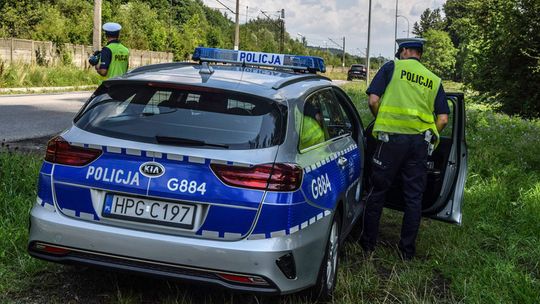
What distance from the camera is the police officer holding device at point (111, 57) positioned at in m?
7.53

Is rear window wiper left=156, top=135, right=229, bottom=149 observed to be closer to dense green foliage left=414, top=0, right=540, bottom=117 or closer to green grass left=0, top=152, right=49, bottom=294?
green grass left=0, top=152, right=49, bottom=294

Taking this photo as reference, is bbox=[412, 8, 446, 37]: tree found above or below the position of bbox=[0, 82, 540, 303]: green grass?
above

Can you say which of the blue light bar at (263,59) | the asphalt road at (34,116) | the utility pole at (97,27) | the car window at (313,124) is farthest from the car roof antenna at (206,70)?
the utility pole at (97,27)

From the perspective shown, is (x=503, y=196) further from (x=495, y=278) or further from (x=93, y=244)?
(x=93, y=244)

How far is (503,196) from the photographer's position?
6.82 meters

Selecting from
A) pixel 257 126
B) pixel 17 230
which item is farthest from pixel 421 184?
pixel 17 230

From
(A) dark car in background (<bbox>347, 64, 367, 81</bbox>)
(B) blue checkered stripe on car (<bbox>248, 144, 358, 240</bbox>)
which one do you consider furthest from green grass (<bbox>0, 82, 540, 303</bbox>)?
(A) dark car in background (<bbox>347, 64, 367, 81</bbox>)

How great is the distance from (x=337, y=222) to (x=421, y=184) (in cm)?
120

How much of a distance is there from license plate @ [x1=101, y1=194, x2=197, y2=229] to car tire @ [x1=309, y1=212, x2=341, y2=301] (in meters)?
0.92

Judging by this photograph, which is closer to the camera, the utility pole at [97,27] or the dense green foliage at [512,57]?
Result: the dense green foliage at [512,57]

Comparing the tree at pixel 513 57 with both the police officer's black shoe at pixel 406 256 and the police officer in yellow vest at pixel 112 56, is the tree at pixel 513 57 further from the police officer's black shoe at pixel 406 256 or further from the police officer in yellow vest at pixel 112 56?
the police officer in yellow vest at pixel 112 56

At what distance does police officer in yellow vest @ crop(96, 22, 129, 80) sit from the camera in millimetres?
7531

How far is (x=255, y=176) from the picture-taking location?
303cm

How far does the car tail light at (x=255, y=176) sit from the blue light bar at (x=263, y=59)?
5.76ft
